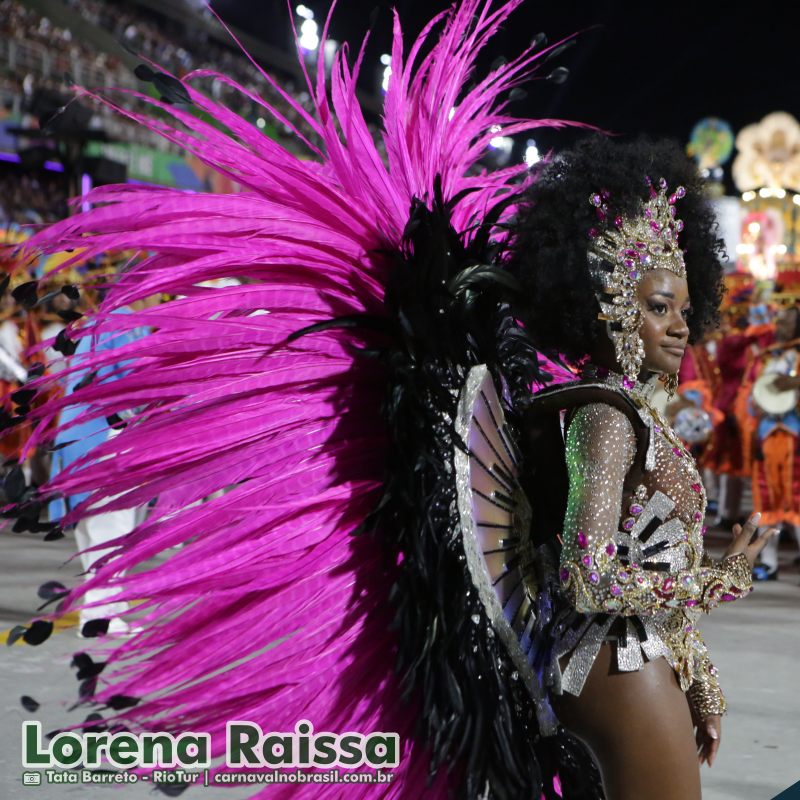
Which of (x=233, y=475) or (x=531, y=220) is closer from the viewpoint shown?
(x=233, y=475)

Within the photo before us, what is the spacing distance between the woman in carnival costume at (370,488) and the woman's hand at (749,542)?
0.04 m

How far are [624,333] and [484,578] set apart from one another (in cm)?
52

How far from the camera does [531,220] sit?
2266 millimetres

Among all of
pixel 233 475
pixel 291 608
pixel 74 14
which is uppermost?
pixel 74 14

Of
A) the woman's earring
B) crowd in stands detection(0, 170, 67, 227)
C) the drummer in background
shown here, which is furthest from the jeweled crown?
crowd in stands detection(0, 170, 67, 227)

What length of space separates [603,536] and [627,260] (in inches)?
20.9

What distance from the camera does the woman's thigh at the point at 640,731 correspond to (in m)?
1.99

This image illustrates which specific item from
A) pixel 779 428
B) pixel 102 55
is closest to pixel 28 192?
pixel 102 55

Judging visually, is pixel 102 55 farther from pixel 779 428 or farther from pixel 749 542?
pixel 749 542

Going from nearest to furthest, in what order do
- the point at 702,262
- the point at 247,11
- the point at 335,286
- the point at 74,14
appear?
1. the point at 335,286
2. the point at 702,262
3. the point at 74,14
4. the point at 247,11

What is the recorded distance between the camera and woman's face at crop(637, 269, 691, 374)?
2123 mm

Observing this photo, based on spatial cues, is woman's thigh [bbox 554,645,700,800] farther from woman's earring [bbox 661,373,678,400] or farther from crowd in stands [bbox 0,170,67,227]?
crowd in stands [bbox 0,170,67,227]

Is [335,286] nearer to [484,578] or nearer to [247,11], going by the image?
[484,578]

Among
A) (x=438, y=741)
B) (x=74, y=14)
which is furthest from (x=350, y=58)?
(x=74, y=14)
